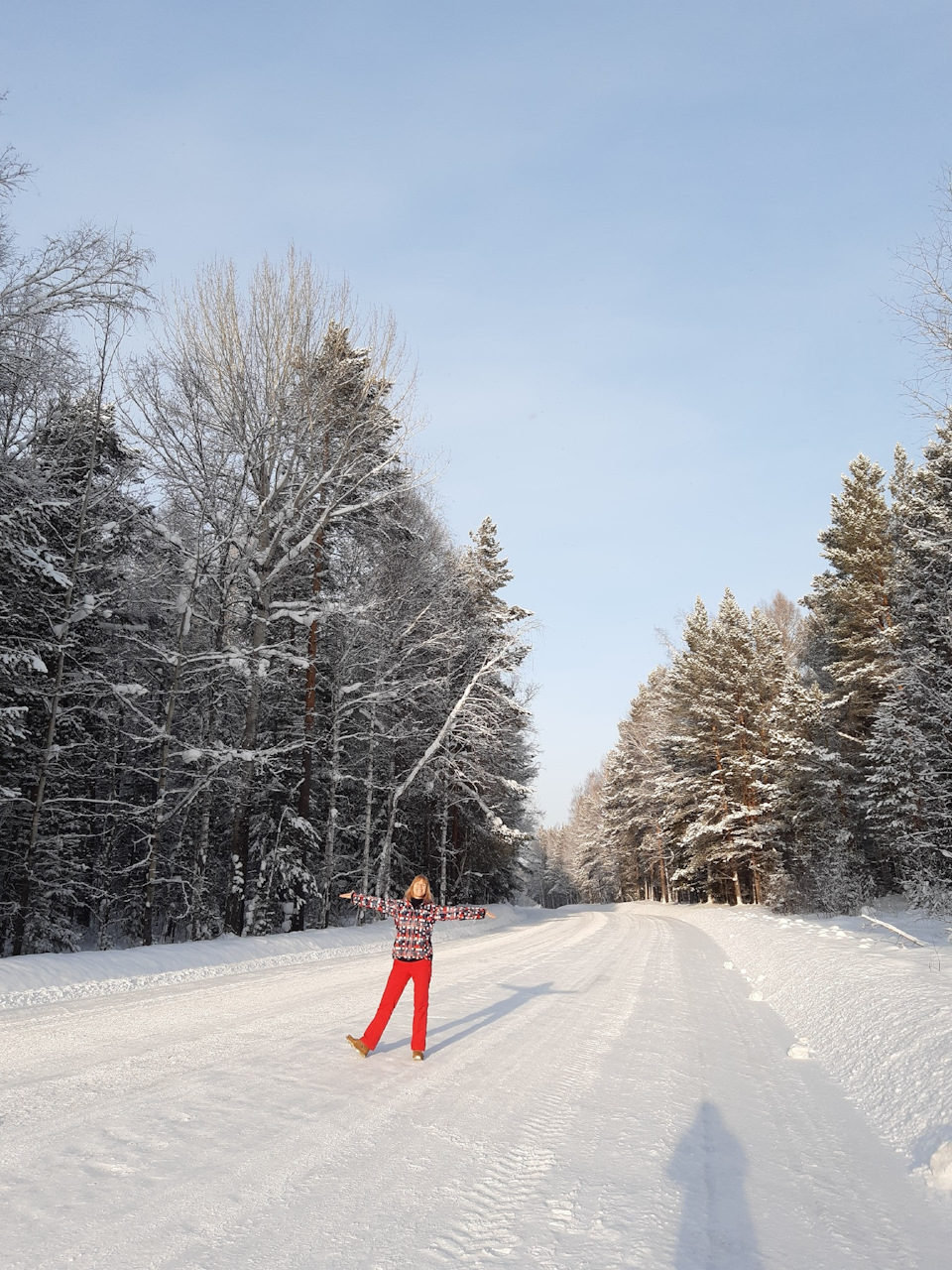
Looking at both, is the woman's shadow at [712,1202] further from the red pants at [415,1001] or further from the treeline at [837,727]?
the treeline at [837,727]

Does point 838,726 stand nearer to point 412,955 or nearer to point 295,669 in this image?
point 295,669

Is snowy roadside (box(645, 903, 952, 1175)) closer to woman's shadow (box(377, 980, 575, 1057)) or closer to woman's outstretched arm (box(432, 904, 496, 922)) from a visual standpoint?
woman's shadow (box(377, 980, 575, 1057))

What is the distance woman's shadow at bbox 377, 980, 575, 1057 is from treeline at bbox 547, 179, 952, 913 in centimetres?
1054

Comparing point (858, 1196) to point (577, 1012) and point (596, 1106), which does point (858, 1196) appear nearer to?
point (596, 1106)

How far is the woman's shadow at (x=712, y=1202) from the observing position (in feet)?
11.3

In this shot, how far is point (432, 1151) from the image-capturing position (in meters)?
4.48

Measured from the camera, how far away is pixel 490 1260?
3252mm

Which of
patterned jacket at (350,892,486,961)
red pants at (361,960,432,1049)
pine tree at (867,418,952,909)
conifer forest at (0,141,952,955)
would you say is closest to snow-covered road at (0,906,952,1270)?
red pants at (361,960,432,1049)

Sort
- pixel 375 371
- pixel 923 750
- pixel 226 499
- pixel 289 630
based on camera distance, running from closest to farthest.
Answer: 1. pixel 226 499
2. pixel 375 371
3. pixel 923 750
4. pixel 289 630

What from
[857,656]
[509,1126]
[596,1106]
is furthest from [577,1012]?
[857,656]

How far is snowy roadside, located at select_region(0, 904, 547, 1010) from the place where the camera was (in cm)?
960

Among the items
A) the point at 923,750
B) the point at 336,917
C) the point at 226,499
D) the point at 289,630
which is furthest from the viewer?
the point at 336,917

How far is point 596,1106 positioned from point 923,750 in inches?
791

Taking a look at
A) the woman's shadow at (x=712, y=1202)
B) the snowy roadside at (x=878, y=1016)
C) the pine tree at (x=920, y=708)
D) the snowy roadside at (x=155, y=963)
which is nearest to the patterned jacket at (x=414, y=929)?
the woman's shadow at (x=712, y=1202)
